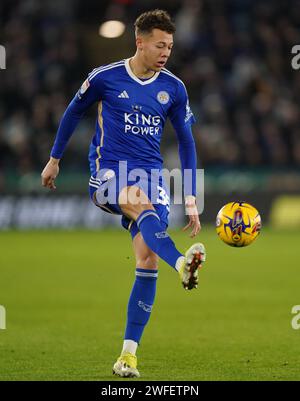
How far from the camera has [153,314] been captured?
948cm

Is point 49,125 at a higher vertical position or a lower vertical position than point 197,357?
higher

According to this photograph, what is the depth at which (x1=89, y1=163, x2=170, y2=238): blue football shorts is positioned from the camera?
6.44 meters

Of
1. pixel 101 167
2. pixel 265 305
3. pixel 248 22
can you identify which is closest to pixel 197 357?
pixel 101 167

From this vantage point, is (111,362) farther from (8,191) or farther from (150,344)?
(8,191)

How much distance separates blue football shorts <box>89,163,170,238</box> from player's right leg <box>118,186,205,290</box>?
0.21 feet

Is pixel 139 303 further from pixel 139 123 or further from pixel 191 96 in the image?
pixel 191 96

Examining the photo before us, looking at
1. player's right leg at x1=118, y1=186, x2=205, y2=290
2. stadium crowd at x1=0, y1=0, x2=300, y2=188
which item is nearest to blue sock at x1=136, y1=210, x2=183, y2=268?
player's right leg at x1=118, y1=186, x2=205, y2=290

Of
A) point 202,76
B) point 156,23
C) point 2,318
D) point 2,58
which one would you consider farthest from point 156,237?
point 202,76

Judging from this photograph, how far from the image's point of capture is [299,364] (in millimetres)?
6621

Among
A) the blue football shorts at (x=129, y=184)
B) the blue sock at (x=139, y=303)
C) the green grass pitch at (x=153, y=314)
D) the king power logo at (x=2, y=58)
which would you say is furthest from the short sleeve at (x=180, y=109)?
the king power logo at (x=2, y=58)

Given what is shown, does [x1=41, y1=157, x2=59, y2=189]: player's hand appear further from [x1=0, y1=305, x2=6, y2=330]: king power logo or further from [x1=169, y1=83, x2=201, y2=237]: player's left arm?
[x1=0, y1=305, x2=6, y2=330]: king power logo

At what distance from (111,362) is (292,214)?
12.4 m

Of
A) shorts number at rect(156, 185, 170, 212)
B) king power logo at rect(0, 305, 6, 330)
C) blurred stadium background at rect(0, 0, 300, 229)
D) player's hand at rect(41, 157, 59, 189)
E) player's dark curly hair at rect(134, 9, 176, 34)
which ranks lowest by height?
→ king power logo at rect(0, 305, 6, 330)

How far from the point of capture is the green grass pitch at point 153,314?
6625 mm
